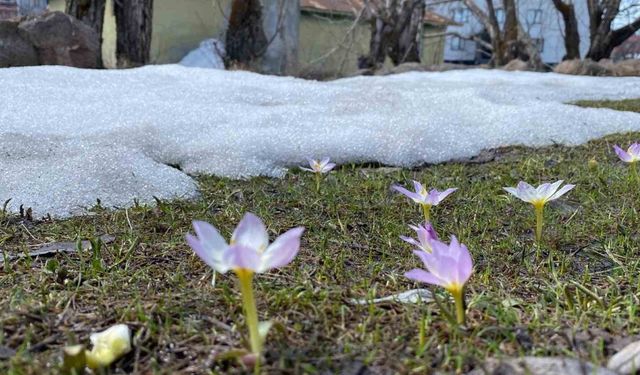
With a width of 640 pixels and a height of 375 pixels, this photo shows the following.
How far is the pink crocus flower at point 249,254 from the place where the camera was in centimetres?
72

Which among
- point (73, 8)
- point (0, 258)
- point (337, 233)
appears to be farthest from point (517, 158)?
point (73, 8)

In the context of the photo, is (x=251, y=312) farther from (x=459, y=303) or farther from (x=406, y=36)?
(x=406, y=36)

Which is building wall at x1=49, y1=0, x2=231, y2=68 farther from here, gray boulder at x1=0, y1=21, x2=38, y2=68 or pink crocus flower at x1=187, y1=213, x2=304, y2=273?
pink crocus flower at x1=187, y1=213, x2=304, y2=273

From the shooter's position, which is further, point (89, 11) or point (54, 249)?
point (89, 11)

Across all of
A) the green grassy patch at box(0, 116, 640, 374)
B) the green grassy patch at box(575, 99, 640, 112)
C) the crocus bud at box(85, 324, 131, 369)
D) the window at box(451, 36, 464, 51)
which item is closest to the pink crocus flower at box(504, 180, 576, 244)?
the green grassy patch at box(0, 116, 640, 374)

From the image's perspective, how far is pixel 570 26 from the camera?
11102 millimetres

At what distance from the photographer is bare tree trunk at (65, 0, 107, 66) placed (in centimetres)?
701

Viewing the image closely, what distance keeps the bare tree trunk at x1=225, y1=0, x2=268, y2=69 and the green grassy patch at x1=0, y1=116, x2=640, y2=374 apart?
676 centimetres

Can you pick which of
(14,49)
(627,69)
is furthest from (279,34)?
(627,69)

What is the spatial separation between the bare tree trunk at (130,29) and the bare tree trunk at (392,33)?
15.8 ft

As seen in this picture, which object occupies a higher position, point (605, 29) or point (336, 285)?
point (605, 29)

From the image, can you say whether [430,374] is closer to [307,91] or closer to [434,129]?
[434,129]

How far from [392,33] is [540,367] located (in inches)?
436

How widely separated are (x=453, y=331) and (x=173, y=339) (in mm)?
385
